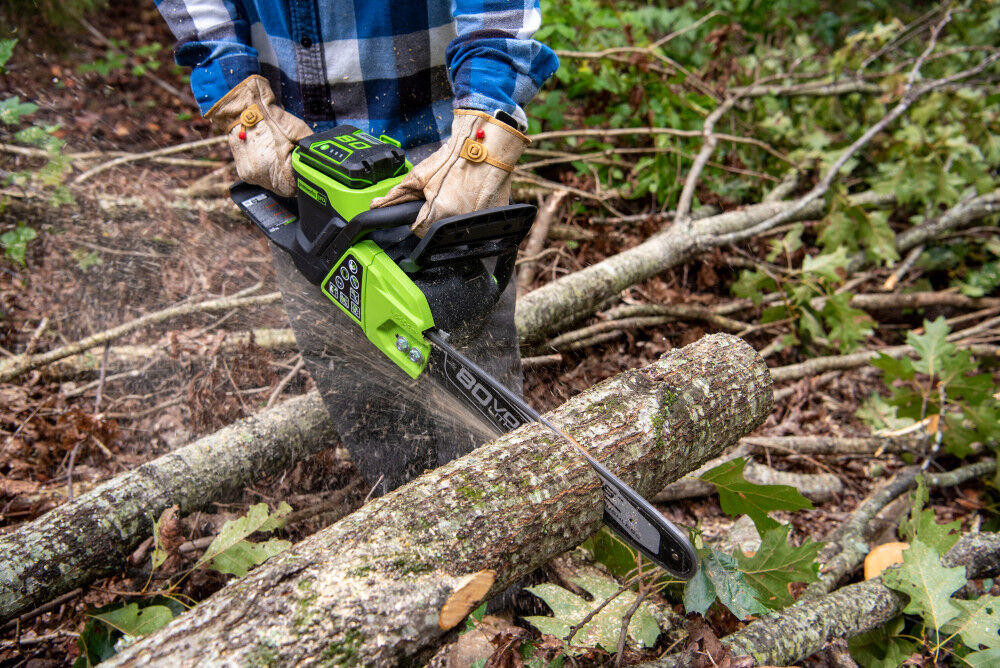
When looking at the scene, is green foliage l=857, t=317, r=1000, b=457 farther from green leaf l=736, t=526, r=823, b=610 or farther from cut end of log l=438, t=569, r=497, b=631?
cut end of log l=438, t=569, r=497, b=631

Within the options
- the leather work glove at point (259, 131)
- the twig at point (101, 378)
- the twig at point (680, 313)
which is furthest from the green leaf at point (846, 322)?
the twig at point (101, 378)

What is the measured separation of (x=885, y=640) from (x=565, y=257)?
92.2 inches

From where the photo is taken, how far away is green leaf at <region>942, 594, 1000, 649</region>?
5.46 ft

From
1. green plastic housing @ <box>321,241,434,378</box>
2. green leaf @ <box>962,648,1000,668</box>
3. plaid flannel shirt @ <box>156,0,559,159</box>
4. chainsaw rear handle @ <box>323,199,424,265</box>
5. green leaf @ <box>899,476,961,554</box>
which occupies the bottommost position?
green leaf @ <box>962,648,1000,668</box>

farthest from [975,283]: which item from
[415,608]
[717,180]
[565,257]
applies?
[415,608]

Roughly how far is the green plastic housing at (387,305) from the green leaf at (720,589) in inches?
36.7

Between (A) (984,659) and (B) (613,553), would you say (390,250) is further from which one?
(A) (984,659)

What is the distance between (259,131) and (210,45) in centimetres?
37

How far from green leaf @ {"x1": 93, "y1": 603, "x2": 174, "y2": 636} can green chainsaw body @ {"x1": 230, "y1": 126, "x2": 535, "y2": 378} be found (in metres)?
0.93

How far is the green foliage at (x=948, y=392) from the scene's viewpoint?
8.36 feet

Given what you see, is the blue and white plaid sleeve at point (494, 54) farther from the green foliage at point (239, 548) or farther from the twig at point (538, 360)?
the green foliage at point (239, 548)

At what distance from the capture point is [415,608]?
1.28m

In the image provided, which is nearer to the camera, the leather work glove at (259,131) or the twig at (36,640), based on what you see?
the twig at (36,640)

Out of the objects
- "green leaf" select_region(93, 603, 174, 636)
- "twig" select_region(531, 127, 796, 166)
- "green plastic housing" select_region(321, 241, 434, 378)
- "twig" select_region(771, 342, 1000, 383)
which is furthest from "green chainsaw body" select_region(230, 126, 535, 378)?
"twig" select_region(531, 127, 796, 166)
